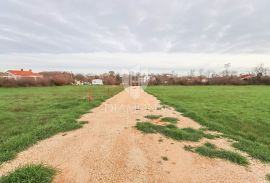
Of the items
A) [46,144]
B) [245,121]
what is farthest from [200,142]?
[245,121]

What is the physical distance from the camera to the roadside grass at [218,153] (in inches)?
183

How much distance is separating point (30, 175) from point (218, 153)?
399 cm

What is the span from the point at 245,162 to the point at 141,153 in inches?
89.3

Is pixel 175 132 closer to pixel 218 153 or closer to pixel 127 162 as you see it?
pixel 218 153

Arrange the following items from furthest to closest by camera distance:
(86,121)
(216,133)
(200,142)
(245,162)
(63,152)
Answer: (86,121), (216,133), (200,142), (63,152), (245,162)

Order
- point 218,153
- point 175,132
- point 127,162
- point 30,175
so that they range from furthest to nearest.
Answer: point 175,132, point 218,153, point 127,162, point 30,175

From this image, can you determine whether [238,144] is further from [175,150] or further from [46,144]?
[46,144]

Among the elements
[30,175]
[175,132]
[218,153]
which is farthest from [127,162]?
[175,132]

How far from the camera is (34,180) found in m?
3.52

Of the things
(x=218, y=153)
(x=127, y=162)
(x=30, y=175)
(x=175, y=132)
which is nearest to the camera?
(x=30, y=175)

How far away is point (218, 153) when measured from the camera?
4.97 meters

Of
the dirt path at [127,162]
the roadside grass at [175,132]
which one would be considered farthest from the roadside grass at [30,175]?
the roadside grass at [175,132]

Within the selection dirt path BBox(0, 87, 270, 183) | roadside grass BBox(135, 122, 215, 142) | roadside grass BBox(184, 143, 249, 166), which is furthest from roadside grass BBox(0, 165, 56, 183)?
roadside grass BBox(135, 122, 215, 142)

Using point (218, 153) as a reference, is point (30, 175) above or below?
above
